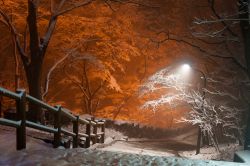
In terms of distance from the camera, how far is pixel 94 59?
18844mm

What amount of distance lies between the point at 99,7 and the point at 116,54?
346cm

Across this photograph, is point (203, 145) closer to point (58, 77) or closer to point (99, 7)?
point (99, 7)

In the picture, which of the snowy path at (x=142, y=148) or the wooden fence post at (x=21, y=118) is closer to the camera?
the wooden fence post at (x=21, y=118)

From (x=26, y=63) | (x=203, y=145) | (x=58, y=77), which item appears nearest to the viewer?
(x=26, y=63)

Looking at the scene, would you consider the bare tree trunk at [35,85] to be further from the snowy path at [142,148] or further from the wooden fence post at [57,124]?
the wooden fence post at [57,124]

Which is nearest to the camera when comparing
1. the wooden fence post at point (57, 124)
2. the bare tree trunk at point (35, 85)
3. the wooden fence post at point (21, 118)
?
the wooden fence post at point (21, 118)

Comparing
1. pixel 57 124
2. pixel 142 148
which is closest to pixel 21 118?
pixel 57 124

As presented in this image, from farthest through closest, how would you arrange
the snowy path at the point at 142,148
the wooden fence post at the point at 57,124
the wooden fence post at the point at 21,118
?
1. the snowy path at the point at 142,148
2. the wooden fence post at the point at 57,124
3. the wooden fence post at the point at 21,118

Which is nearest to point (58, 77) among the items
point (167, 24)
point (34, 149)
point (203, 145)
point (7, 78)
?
point (7, 78)

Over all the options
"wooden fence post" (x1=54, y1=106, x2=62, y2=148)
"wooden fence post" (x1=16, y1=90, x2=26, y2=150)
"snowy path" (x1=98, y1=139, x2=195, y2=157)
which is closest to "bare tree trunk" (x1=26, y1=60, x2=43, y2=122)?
"snowy path" (x1=98, y1=139, x2=195, y2=157)

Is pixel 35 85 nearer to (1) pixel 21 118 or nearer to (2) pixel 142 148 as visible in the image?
(1) pixel 21 118

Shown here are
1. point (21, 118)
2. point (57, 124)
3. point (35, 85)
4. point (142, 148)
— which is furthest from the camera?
point (142, 148)

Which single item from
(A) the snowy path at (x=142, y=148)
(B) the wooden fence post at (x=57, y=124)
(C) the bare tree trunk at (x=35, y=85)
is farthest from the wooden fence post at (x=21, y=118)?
(A) the snowy path at (x=142, y=148)

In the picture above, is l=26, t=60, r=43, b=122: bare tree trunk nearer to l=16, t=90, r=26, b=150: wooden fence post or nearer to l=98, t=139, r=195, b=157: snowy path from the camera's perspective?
l=98, t=139, r=195, b=157: snowy path
